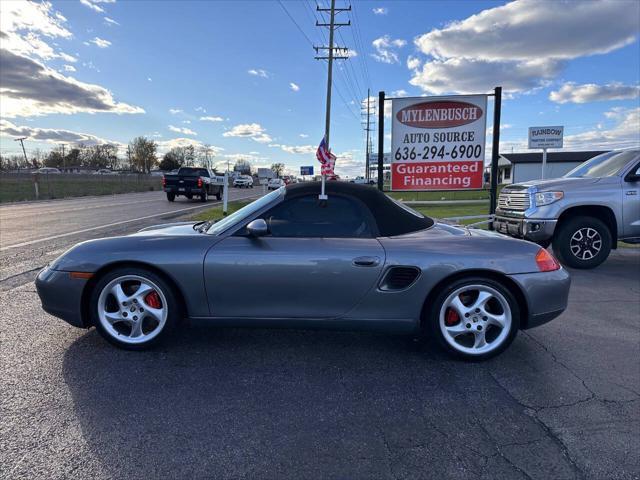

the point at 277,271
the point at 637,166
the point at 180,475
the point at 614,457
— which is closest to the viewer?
the point at 180,475

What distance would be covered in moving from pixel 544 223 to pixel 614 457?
478 centimetres

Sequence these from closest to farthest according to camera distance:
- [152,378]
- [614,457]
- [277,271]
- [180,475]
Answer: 1. [180,475]
2. [614,457]
3. [152,378]
4. [277,271]

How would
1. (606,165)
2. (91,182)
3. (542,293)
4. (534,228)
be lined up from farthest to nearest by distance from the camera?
(91,182) < (606,165) < (534,228) < (542,293)

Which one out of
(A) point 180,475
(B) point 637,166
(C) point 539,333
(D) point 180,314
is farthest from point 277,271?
(B) point 637,166

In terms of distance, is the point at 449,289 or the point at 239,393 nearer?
the point at 239,393

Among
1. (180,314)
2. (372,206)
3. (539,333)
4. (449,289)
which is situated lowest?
(539,333)

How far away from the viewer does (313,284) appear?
3016 mm

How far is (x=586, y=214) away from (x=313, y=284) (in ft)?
17.9

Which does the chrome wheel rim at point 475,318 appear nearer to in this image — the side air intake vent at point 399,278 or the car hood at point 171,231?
the side air intake vent at point 399,278

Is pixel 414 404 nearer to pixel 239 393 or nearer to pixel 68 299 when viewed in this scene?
pixel 239 393

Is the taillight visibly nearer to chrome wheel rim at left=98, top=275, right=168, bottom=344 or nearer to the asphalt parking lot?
the asphalt parking lot

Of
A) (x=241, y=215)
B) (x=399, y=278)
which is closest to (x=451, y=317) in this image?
(x=399, y=278)

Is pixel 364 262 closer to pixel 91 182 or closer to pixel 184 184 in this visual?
pixel 184 184

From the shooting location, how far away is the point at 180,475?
6.31 feet
